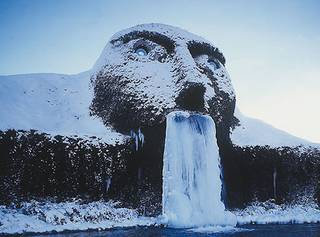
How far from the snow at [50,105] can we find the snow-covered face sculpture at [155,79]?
468 mm

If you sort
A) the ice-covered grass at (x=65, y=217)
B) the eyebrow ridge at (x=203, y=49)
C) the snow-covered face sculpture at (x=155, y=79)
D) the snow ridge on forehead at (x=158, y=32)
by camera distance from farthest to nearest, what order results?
1. the eyebrow ridge at (x=203, y=49)
2. the snow ridge on forehead at (x=158, y=32)
3. the snow-covered face sculpture at (x=155, y=79)
4. the ice-covered grass at (x=65, y=217)

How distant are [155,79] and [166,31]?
6.03 ft

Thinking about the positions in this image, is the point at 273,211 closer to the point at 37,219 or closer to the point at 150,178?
the point at 150,178

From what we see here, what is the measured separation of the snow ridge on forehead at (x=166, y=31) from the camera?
32.6ft

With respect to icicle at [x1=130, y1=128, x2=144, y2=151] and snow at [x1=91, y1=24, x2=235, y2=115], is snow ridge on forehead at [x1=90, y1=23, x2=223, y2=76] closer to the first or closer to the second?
snow at [x1=91, y1=24, x2=235, y2=115]

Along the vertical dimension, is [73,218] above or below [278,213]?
above

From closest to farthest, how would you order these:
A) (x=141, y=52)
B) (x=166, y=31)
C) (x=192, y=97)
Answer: (x=192, y=97) < (x=141, y=52) < (x=166, y=31)

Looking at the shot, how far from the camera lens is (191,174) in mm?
8055

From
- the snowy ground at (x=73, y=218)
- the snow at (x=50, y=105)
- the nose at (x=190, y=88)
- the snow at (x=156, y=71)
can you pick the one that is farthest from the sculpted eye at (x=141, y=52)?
the snowy ground at (x=73, y=218)

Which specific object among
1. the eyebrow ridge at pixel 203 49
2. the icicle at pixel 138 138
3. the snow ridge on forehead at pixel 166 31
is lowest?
the icicle at pixel 138 138

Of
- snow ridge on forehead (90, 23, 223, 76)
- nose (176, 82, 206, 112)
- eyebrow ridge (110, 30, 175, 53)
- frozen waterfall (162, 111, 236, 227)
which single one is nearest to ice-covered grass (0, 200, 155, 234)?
frozen waterfall (162, 111, 236, 227)

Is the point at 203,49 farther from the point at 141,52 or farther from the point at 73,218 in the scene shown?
the point at 73,218

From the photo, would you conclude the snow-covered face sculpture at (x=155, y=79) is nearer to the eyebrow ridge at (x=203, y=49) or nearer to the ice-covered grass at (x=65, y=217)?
the eyebrow ridge at (x=203, y=49)

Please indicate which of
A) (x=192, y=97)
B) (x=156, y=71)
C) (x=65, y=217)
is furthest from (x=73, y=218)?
(x=156, y=71)
